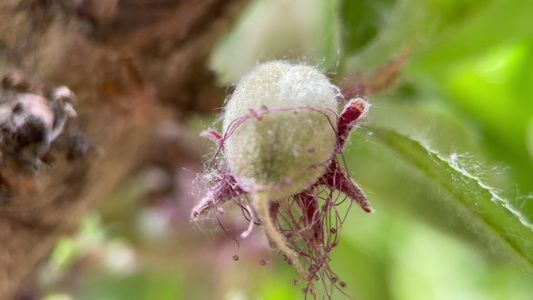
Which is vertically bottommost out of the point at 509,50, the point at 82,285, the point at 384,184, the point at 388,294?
the point at 82,285

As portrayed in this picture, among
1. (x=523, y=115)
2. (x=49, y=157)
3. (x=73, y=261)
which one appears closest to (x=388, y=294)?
(x=523, y=115)

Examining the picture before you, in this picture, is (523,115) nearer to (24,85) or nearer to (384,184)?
(384,184)

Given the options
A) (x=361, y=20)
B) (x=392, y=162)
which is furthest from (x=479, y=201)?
(x=361, y=20)

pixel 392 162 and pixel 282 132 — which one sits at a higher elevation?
pixel 282 132

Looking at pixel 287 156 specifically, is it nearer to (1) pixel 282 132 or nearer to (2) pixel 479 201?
(1) pixel 282 132

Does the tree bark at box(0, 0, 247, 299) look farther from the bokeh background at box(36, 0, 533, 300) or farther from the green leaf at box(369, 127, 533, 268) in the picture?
the green leaf at box(369, 127, 533, 268)

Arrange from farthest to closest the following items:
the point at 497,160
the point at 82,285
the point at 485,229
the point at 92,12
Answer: the point at 82,285
the point at 497,160
the point at 92,12
the point at 485,229
